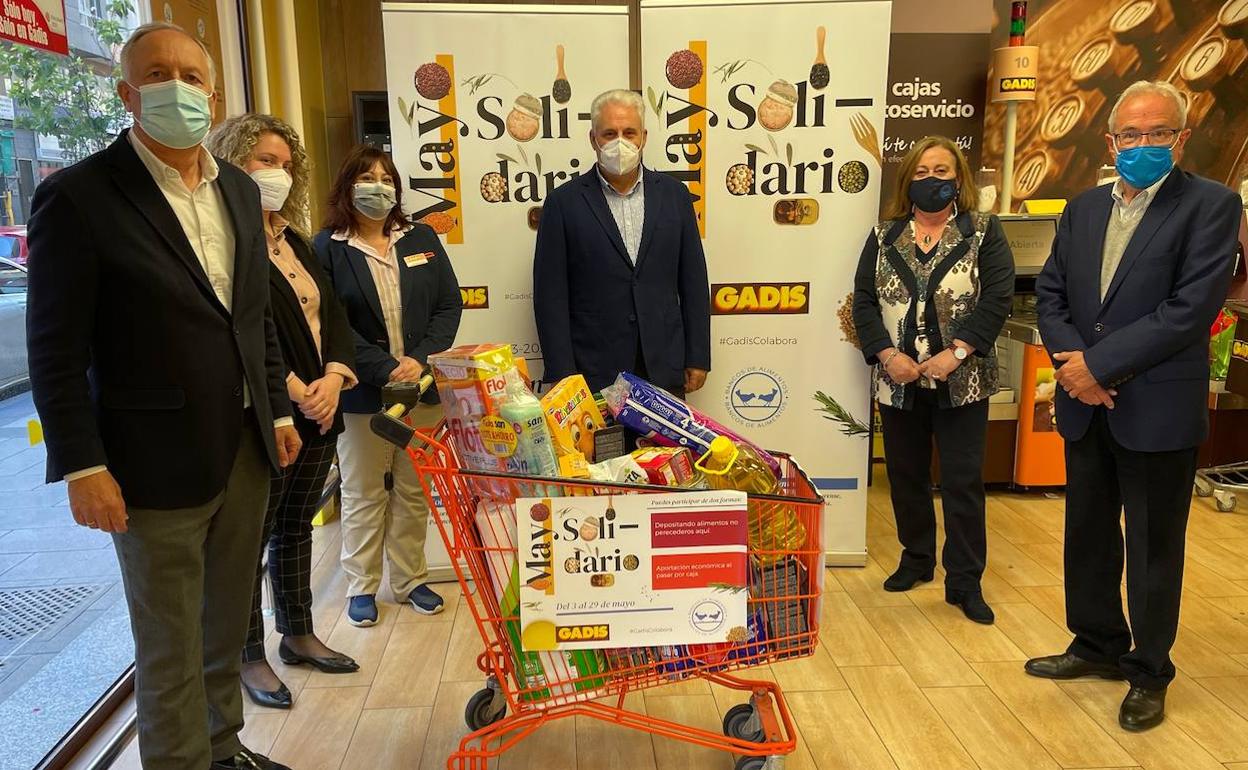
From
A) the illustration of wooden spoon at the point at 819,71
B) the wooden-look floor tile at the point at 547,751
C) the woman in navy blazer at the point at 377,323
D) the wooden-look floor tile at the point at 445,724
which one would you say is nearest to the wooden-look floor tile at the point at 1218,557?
the illustration of wooden spoon at the point at 819,71

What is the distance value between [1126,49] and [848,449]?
9.52ft

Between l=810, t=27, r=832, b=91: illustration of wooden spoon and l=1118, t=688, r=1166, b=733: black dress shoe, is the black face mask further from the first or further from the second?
l=1118, t=688, r=1166, b=733: black dress shoe

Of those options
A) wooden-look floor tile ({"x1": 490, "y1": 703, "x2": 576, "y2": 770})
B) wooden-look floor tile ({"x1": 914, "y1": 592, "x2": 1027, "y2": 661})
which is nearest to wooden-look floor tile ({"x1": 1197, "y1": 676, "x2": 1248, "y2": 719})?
wooden-look floor tile ({"x1": 914, "y1": 592, "x2": 1027, "y2": 661})

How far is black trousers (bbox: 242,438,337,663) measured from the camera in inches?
105

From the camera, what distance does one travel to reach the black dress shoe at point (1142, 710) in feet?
8.15

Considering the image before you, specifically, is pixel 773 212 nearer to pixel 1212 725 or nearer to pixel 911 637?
pixel 911 637

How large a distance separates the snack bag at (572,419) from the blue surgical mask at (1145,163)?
161cm

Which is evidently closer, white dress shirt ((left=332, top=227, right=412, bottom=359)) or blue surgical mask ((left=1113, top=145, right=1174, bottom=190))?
blue surgical mask ((left=1113, top=145, right=1174, bottom=190))

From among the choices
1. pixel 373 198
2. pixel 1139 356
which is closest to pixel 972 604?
pixel 1139 356

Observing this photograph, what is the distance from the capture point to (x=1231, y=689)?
2701 millimetres

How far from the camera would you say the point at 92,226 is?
64.9 inches

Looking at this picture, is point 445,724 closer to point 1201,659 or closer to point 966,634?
point 966,634

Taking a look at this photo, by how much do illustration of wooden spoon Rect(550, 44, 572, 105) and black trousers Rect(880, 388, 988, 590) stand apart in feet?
5.66

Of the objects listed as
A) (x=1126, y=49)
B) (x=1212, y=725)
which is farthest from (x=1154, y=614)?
(x=1126, y=49)
